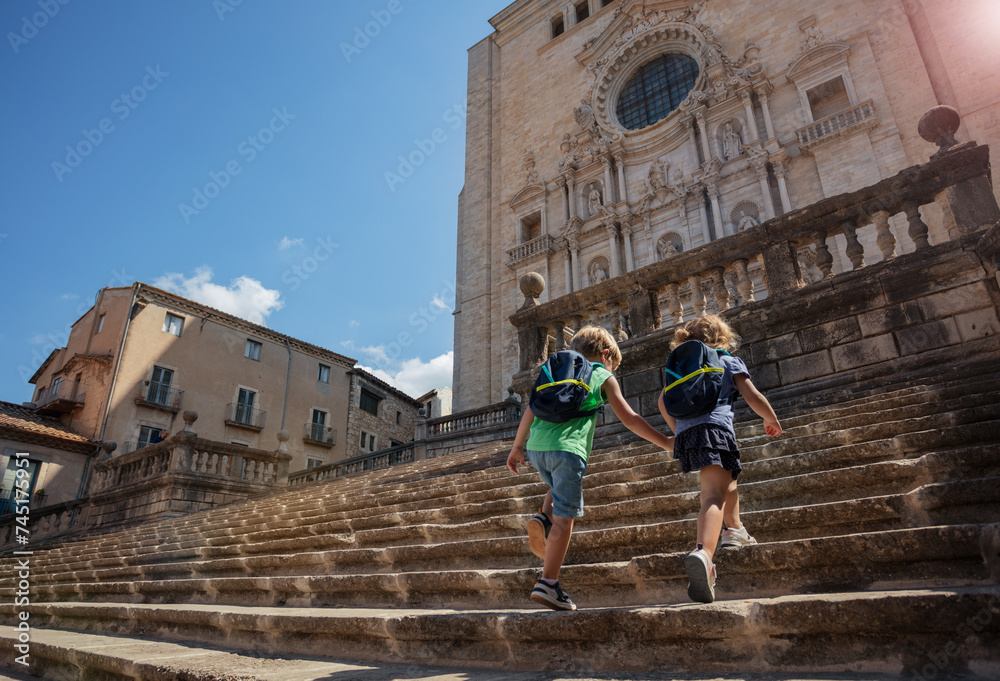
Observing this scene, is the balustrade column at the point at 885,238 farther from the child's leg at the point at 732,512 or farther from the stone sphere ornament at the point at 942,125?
the child's leg at the point at 732,512

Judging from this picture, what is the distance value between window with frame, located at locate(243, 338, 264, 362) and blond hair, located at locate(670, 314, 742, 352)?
25276 millimetres

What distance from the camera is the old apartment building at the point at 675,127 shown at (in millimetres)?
14312

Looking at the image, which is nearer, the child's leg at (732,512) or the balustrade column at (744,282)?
the child's leg at (732,512)

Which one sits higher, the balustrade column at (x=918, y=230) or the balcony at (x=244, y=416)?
the balcony at (x=244, y=416)

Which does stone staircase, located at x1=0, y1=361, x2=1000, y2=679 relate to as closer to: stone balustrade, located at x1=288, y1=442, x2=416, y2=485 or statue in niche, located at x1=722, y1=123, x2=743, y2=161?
stone balustrade, located at x1=288, y1=442, x2=416, y2=485

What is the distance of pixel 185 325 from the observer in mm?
23500

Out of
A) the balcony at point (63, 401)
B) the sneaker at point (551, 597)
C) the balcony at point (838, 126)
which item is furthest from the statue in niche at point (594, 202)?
the balcony at point (63, 401)

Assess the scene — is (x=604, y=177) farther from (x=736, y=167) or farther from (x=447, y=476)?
(x=447, y=476)

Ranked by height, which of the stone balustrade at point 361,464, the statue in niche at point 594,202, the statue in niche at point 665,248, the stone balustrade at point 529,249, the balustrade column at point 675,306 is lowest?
the stone balustrade at point 361,464

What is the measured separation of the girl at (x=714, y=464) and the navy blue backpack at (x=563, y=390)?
0.43 meters

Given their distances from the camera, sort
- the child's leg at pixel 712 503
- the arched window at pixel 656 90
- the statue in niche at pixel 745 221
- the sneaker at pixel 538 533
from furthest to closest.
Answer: the arched window at pixel 656 90 < the statue in niche at pixel 745 221 < the sneaker at pixel 538 533 < the child's leg at pixel 712 503

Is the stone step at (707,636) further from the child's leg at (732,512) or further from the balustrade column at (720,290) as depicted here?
the balustrade column at (720,290)

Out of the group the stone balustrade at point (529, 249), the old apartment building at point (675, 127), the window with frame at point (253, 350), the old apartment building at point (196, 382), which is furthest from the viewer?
the window with frame at point (253, 350)

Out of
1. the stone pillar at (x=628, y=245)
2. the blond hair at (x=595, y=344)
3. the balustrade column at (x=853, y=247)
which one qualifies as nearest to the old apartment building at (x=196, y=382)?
the stone pillar at (x=628, y=245)
